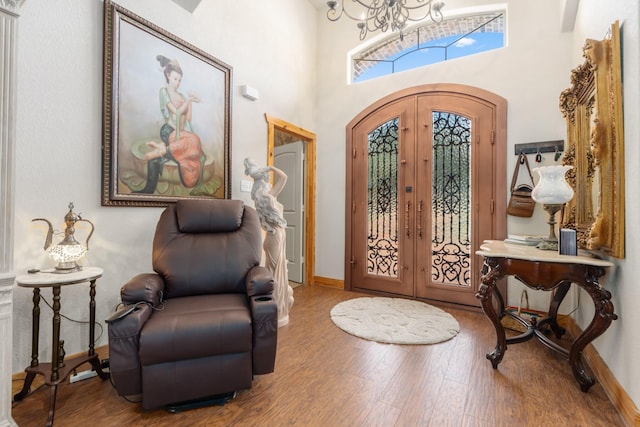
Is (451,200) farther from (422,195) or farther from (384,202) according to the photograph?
(384,202)

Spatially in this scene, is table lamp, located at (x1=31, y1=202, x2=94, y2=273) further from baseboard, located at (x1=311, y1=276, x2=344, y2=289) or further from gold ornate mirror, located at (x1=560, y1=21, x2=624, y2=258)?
gold ornate mirror, located at (x1=560, y1=21, x2=624, y2=258)

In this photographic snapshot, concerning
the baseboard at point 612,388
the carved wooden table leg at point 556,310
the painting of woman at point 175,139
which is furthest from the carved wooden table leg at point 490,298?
the painting of woman at point 175,139

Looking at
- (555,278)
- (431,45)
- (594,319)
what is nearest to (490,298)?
(555,278)

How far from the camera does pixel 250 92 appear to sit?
10.2ft

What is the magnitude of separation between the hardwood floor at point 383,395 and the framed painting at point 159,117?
50.5 inches

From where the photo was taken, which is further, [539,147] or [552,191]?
[539,147]

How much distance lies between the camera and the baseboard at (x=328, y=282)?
12.8ft

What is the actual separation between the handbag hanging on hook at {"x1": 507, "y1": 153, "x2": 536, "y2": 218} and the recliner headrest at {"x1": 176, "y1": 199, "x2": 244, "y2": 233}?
2.54 metres

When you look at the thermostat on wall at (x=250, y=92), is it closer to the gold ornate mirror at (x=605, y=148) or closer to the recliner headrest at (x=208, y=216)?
the recliner headrest at (x=208, y=216)

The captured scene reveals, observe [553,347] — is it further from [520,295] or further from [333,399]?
[333,399]

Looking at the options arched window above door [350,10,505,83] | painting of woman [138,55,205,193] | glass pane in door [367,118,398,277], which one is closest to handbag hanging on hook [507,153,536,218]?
glass pane in door [367,118,398,277]

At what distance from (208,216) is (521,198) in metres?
2.81

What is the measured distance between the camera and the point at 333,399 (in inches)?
62.9

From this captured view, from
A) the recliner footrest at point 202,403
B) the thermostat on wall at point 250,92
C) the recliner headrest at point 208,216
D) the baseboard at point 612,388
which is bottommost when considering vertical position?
the recliner footrest at point 202,403
